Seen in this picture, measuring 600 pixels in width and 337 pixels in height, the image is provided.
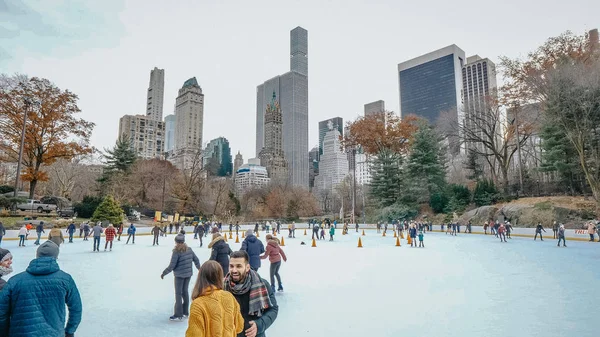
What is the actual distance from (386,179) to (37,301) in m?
41.6

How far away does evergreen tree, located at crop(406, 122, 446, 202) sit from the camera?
38531mm

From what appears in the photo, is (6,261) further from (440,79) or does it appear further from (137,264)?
(440,79)

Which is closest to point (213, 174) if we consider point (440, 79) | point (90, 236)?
point (90, 236)

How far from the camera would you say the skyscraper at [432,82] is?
123m

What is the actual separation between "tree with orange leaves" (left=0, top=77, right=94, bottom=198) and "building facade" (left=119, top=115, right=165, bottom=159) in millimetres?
109909

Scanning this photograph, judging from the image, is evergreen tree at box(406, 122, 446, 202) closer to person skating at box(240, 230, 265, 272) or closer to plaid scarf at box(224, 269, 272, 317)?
person skating at box(240, 230, 265, 272)

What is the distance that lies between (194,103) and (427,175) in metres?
154

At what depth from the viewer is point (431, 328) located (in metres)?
4.87

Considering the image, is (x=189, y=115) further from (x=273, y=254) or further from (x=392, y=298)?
(x=392, y=298)

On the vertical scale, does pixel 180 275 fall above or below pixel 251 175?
below

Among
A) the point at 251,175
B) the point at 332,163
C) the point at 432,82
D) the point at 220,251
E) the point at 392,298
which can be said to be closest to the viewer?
the point at 220,251

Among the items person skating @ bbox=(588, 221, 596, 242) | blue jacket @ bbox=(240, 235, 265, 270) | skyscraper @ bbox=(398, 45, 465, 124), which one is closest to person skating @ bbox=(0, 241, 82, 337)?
blue jacket @ bbox=(240, 235, 265, 270)

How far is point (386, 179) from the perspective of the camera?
42094 millimetres

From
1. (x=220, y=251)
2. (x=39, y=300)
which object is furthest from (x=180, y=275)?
(x=39, y=300)
